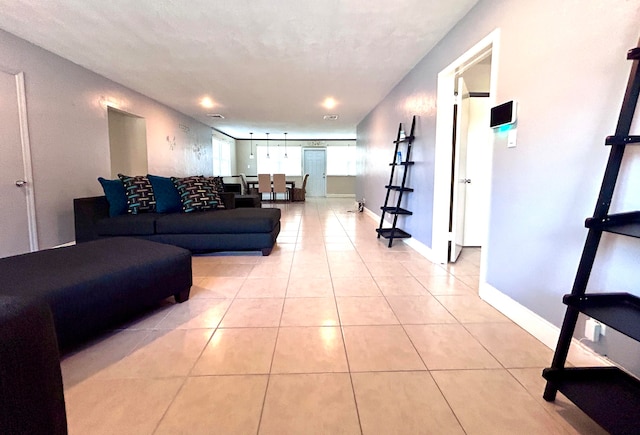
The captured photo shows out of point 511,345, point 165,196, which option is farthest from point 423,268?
point 165,196

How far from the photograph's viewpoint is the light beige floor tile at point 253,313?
2.03 m

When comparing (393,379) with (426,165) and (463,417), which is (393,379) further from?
(426,165)

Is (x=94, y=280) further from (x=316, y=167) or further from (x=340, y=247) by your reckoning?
(x=316, y=167)

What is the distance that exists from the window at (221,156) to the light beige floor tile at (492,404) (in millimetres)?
9367

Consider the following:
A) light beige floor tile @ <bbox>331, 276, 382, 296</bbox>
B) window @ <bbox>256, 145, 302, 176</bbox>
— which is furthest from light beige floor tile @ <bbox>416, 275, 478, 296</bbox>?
window @ <bbox>256, 145, 302, 176</bbox>

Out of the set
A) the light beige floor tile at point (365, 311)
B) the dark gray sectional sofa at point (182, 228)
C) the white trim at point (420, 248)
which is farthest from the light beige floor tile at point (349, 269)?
the dark gray sectional sofa at point (182, 228)

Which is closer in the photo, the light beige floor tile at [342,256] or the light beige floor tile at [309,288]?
the light beige floor tile at [309,288]

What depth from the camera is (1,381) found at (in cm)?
66

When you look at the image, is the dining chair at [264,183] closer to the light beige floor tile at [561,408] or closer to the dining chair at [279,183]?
the dining chair at [279,183]

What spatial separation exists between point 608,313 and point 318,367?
4.03 ft

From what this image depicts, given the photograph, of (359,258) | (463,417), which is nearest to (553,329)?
(463,417)

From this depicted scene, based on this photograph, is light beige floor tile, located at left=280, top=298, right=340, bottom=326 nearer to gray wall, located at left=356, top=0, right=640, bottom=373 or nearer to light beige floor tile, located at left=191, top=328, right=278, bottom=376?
light beige floor tile, located at left=191, top=328, right=278, bottom=376

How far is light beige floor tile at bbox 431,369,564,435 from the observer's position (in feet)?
3.94

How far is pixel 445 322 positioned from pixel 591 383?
0.85 meters
